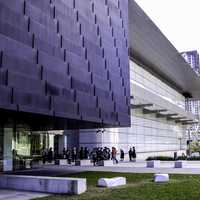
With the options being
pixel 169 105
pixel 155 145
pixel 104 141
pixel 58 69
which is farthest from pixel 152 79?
pixel 58 69

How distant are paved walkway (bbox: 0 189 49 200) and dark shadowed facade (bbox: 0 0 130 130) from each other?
365 centimetres

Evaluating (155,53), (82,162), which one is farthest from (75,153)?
(155,53)

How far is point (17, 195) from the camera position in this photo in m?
15.2

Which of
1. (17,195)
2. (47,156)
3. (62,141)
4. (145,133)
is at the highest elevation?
(145,133)

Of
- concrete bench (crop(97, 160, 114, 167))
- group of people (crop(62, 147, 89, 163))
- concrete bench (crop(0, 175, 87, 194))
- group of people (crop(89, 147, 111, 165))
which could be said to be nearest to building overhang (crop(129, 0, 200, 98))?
group of people (crop(89, 147, 111, 165))

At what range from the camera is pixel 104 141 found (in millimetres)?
42094

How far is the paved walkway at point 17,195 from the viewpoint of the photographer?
14.5 m

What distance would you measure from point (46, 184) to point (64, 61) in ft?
27.3

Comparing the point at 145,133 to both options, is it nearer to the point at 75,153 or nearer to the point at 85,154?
the point at 85,154

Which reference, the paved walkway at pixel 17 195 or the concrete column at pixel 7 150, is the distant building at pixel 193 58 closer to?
the concrete column at pixel 7 150

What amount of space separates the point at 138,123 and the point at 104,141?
12400 mm

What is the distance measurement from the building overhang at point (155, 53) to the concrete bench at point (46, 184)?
24592 millimetres

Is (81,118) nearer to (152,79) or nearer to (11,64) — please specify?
(11,64)

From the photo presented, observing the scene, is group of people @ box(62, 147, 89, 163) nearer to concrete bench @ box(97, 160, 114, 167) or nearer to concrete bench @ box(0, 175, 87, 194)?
concrete bench @ box(97, 160, 114, 167)
